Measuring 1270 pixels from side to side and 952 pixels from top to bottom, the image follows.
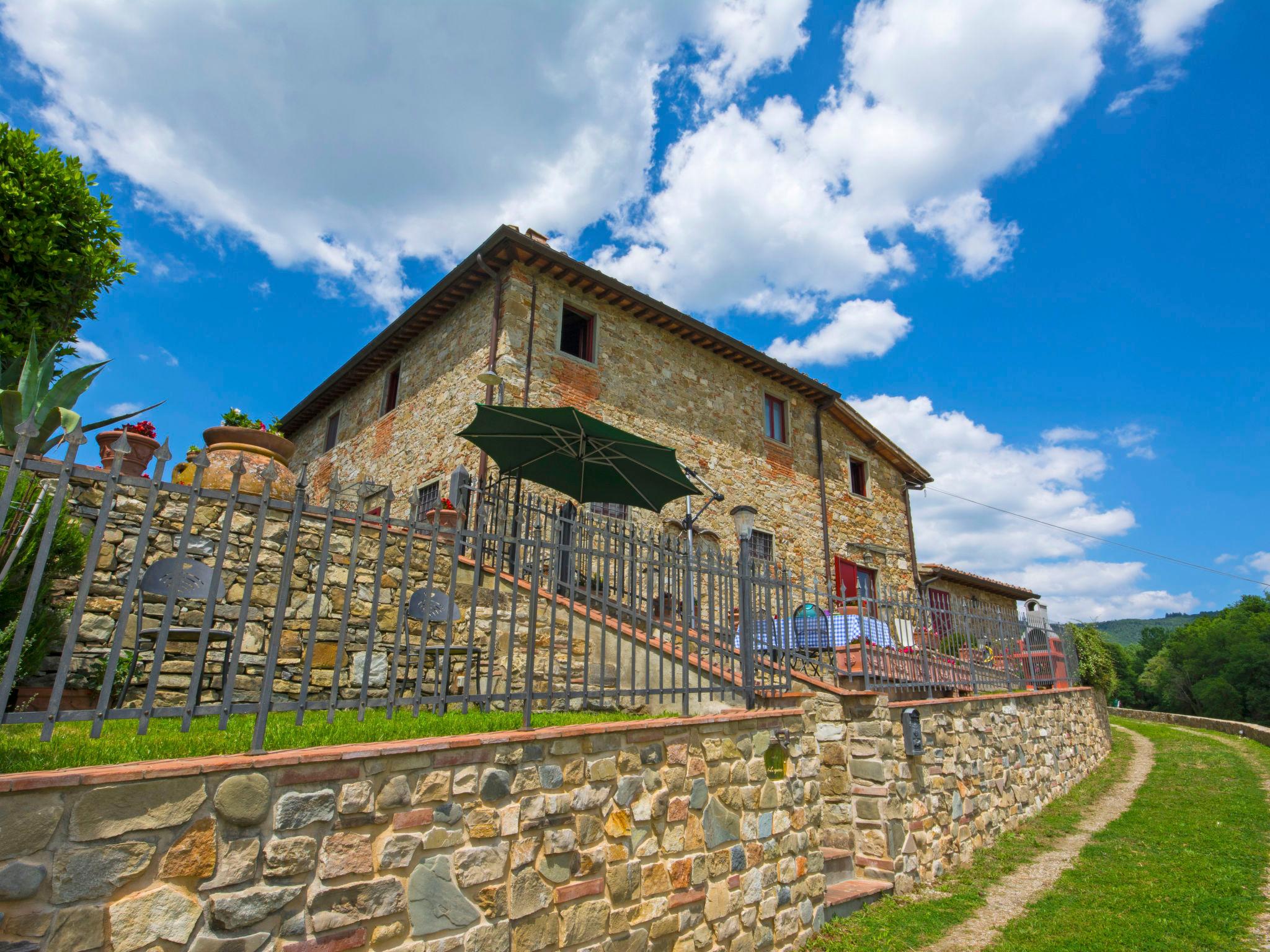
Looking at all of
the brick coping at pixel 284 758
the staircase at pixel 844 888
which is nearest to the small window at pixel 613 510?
the staircase at pixel 844 888

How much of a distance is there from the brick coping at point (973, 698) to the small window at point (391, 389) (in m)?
10.6

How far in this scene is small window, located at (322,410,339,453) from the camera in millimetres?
15172

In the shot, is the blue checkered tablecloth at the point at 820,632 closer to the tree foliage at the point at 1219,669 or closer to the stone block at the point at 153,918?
the stone block at the point at 153,918

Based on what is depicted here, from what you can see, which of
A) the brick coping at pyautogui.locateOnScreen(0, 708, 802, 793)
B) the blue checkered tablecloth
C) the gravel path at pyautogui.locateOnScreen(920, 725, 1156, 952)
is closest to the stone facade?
the blue checkered tablecloth

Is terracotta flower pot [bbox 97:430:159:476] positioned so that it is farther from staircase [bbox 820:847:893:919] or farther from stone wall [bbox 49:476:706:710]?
staircase [bbox 820:847:893:919]

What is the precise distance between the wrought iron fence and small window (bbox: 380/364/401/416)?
6.19 meters

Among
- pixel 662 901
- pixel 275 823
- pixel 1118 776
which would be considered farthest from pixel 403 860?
pixel 1118 776

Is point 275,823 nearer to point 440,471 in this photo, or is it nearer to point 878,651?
point 878,651

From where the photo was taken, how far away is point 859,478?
17250mm

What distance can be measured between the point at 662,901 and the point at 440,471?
8.23m

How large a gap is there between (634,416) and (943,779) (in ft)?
24.6

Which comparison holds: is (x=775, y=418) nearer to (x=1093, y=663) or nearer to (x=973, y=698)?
(x=973, y=698)

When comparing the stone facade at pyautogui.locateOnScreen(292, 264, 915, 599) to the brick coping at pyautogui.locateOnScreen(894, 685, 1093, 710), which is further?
the stone facade at pyautogui.locateOnScreen(292, 264, 915, 599)

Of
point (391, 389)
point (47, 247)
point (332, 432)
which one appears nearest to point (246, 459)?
point (47, 247)
